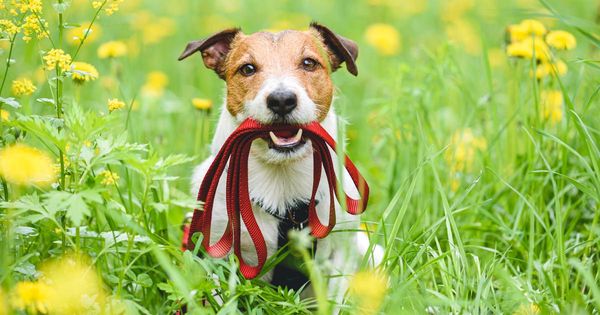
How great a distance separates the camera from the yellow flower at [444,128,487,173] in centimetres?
442

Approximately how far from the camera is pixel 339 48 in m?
3.83

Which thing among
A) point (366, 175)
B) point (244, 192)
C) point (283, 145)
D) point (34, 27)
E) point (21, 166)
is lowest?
point (366, 175)

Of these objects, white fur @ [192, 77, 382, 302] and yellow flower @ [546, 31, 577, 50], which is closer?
white fur @ [192, 77, 382, 302]

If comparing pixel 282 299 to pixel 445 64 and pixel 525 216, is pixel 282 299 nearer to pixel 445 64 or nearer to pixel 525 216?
pixel 525 216

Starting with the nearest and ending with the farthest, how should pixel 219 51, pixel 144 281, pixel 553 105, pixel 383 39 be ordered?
1. pixel 144 281
2. pixel 219 51
3. pixel 553 105
4. pixel 383 39

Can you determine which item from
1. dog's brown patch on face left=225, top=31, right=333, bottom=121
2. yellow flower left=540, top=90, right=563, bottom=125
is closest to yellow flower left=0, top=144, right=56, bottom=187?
dog's brown patch on face left=225, top=31, right=333, bottom=121

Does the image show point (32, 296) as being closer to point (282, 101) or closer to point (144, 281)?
point (144, 281)

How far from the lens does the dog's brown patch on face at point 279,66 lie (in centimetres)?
348

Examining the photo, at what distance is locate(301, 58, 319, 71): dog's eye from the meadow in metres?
0.28

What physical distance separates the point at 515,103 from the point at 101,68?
357cm

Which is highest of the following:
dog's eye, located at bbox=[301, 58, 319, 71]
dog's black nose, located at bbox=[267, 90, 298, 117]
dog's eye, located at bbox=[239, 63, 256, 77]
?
dog's eye, located at bbox=[301, 58, 319, 71]

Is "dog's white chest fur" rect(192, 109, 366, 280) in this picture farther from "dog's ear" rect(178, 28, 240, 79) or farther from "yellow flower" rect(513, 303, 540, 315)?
"yellow flower" rect(513, 303, 540, 315)

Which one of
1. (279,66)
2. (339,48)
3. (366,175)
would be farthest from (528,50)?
(279,66)

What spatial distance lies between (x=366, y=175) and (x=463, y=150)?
669 mm
